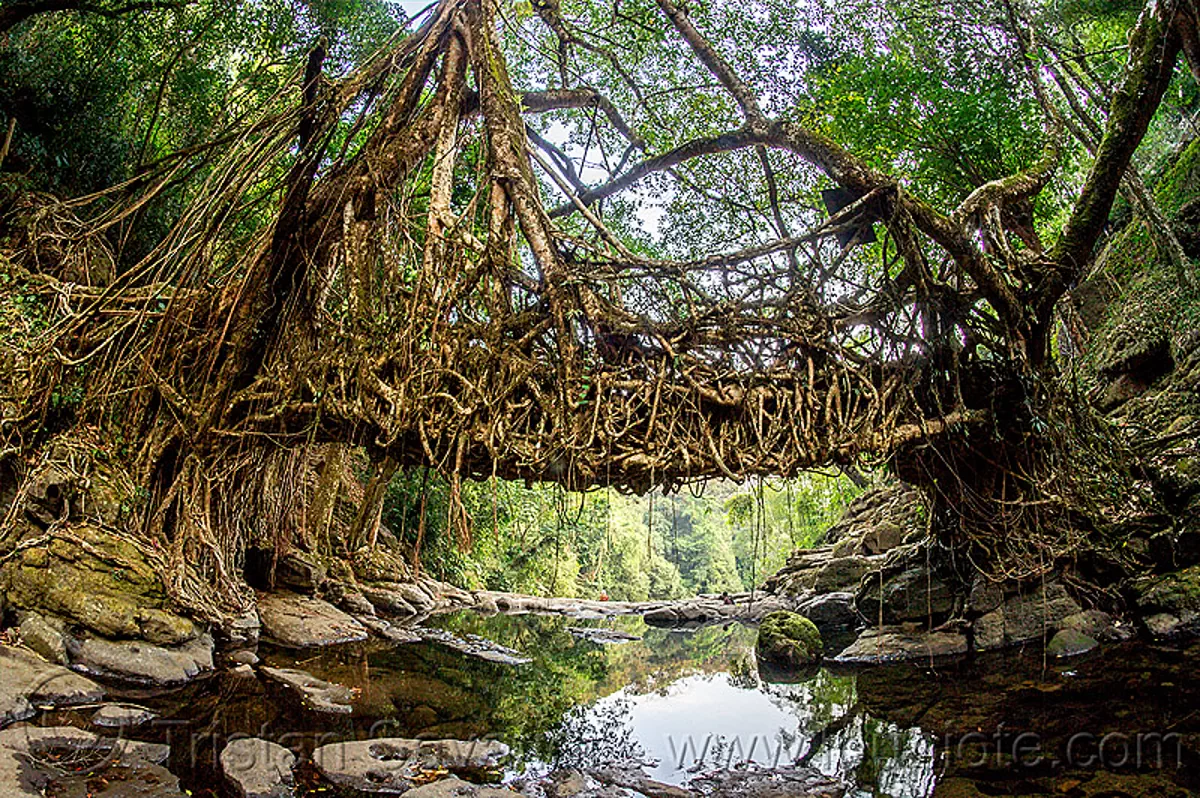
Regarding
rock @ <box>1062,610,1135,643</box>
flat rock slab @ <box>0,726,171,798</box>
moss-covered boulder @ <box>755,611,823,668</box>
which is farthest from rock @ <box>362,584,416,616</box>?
rock @ <box>1062,610,1135,643</box>

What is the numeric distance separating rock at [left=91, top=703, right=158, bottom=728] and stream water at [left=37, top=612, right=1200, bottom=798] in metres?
0.11

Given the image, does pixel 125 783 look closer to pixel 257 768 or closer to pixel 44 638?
pixel 257 768

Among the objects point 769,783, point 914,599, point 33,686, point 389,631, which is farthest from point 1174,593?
point 33,686

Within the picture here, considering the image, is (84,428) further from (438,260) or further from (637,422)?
(637,422)

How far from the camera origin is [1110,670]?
5262 mm

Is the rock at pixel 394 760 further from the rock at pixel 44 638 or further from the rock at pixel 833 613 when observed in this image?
the rock at pixel 833 613

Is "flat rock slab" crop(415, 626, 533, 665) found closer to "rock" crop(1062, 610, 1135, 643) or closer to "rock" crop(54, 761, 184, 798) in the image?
"rock" crop(54, 761, 184, 798)

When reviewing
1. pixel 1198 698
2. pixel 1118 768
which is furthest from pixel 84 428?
pixel 1198 698

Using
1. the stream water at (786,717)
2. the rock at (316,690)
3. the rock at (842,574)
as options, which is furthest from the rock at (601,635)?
the rock at (316,690)

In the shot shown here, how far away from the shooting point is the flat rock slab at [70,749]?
2570 millimetres

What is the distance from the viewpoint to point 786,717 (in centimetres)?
503

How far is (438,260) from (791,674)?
4.80 metres

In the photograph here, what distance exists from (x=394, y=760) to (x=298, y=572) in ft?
15.7

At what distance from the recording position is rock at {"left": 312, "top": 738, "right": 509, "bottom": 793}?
315cm
